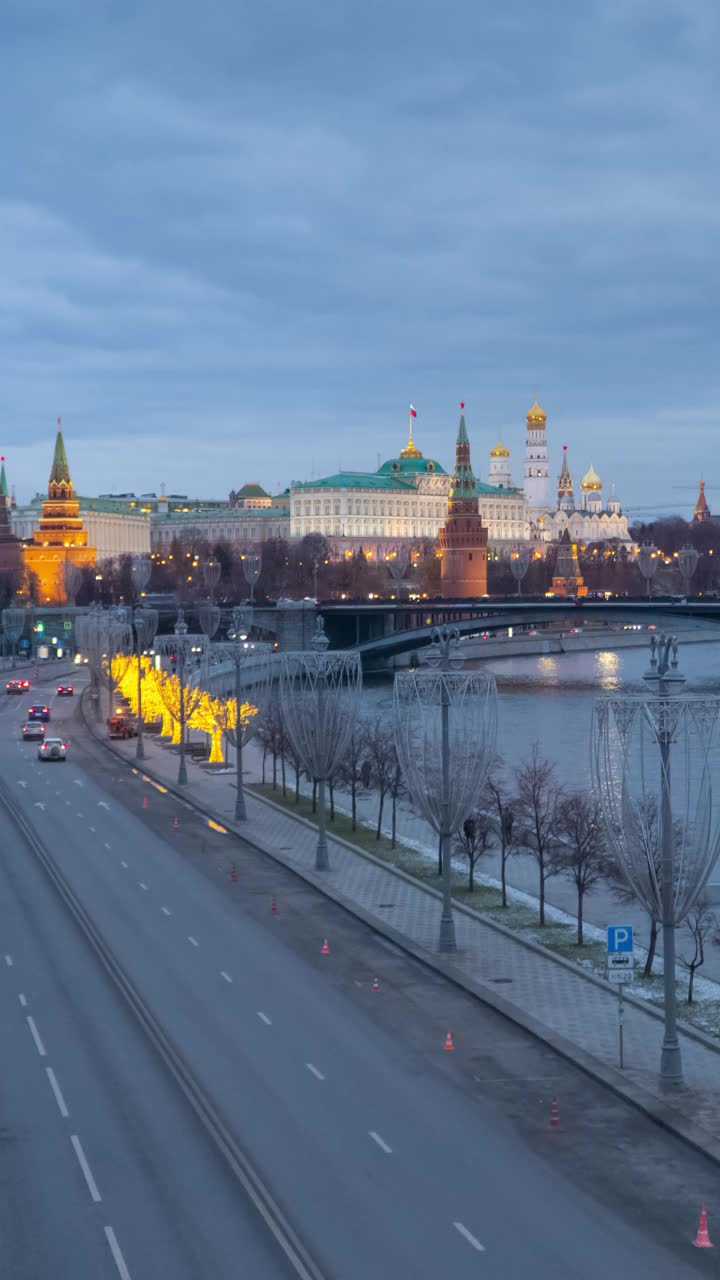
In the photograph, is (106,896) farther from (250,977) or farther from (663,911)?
(663,911)

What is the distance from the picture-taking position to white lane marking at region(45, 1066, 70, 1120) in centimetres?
2123

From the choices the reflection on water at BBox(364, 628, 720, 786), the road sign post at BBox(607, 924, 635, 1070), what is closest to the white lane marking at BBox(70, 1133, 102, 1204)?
the road sign post at BBox(607, 924, 635, 1070)

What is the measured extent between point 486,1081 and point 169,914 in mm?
12771

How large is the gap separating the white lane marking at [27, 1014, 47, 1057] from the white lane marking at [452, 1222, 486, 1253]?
8574 mm

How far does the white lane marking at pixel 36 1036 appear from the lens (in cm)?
2403

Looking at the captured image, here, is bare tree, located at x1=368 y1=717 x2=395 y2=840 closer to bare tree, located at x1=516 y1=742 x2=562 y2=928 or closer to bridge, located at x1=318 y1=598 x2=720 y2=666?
bare tree, located at x1=516 y1=742 x2=562 y2=928

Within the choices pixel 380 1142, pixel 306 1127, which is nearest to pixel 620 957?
pixel 380 1142

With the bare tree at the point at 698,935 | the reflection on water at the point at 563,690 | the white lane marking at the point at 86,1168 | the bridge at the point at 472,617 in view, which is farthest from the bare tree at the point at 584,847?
the bridge at the point at 472,617

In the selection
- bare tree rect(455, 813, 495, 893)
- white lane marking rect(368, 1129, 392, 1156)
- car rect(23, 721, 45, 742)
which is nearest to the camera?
white lane marking rect(368, 1129, 392, 1156)

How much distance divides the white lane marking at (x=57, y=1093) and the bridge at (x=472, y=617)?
84.8 meters

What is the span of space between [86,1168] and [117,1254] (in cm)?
254

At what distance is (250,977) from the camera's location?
28.5 metres

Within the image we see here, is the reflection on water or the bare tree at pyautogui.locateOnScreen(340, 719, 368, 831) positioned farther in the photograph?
the reflection on water

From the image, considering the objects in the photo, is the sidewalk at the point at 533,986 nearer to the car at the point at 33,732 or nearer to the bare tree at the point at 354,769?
the bare tree at the point at 354,769
